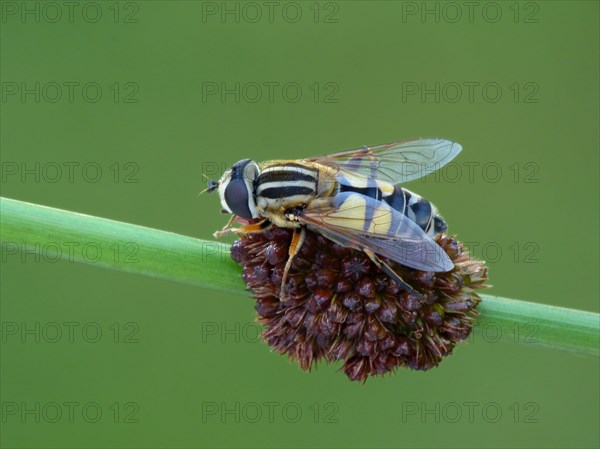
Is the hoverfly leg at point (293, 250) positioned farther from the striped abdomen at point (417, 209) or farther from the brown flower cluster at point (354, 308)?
the striped abdomen at point (417, 209)

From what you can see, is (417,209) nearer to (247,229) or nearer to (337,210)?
(337,210)

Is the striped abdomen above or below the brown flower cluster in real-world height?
above

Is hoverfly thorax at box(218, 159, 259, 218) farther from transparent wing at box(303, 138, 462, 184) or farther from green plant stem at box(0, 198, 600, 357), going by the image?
transparent wing at box(303, 138, 462, 184)

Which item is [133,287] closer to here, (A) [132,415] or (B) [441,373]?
(A) [132,415]

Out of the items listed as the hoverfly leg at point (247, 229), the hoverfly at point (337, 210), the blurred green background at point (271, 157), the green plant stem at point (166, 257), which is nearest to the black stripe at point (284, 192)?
the hoverfly at point (337, 210)

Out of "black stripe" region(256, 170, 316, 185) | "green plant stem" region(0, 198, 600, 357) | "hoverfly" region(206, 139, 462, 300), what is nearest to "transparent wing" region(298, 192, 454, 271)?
"hoverfly" region(206, 139, 462, 300)

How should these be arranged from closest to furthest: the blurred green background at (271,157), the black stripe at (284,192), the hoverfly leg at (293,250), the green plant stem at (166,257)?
the green plant stem at (166,257) < the hoverfly leg at (293,250) < the black stripe at (284,192) < the blurred green background at (271,157)

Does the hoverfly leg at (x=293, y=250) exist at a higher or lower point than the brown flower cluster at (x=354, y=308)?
higher
